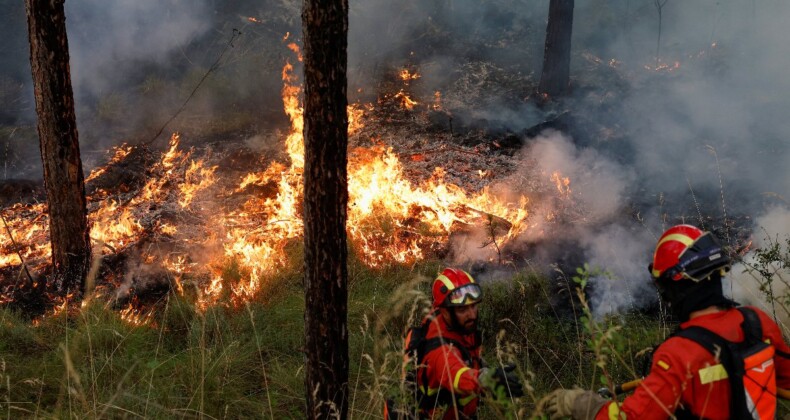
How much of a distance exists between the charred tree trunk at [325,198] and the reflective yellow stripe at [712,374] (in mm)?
1727

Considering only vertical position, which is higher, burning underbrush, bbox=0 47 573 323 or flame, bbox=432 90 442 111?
flame, bbox=432 90 442 111

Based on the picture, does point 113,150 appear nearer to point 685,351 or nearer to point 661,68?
point 685,351

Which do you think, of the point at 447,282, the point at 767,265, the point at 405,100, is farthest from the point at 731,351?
the point at 405,100

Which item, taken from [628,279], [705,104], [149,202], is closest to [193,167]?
[149,202]

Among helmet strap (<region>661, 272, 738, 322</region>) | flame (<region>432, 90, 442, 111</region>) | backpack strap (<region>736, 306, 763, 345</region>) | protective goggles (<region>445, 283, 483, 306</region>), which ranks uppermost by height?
flame (<region>432, 90, 442, 111</region>)

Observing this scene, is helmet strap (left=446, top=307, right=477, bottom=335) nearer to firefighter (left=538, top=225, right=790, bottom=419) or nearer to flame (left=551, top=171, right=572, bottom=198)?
firefighter (left=538, top=225, right=790, bottom=419)

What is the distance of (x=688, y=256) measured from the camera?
98.7 inches

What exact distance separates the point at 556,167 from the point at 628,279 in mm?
3561

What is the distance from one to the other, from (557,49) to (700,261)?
1045cm

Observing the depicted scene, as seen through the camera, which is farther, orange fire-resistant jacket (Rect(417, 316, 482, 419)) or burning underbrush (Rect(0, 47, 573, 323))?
burning underbrush (Rect(0, 47, 573, 323))

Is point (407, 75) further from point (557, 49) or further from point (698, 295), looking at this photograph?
point (698, 295)

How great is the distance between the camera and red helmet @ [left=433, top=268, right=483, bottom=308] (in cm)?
344

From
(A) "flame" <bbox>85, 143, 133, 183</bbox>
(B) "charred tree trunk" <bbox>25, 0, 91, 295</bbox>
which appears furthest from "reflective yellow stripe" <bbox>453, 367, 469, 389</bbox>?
(A) "flame" <bbox>85, 143, 133, 183</bbox>

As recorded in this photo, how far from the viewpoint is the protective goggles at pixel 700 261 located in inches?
97.3
